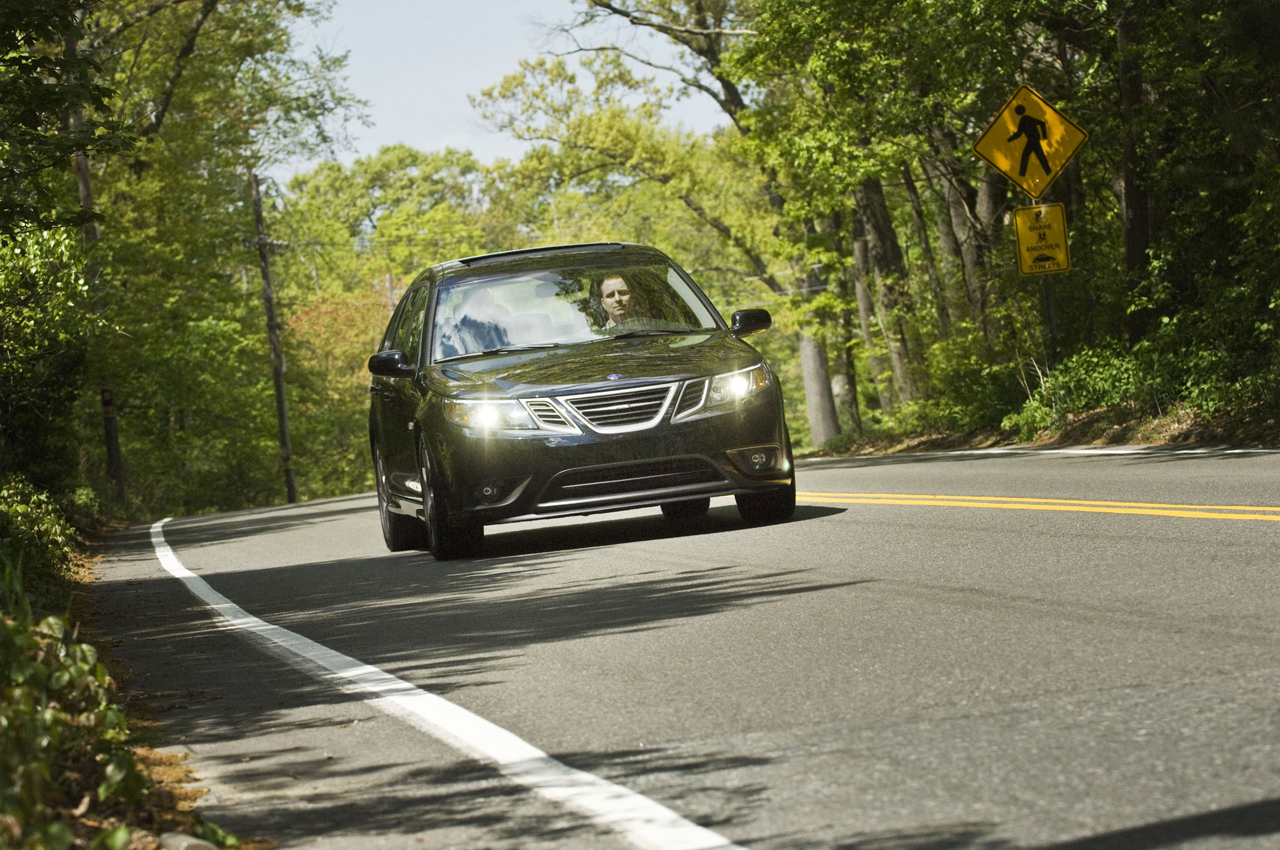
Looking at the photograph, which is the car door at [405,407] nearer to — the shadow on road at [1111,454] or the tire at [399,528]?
the tire at [399,528]

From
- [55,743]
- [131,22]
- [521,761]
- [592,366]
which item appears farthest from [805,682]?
[131,22]

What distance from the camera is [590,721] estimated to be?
4.93m

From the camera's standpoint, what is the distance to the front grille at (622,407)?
9867mm

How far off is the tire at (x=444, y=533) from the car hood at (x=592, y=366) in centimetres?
65

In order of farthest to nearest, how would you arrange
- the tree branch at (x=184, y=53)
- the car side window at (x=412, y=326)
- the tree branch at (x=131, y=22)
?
1. the tree branch at (x=184, y=53)
2. the tree branch at (x=131, y=22)
3. the car side window at (x=412, y=326)

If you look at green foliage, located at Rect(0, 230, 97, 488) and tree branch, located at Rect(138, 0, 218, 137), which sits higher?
tree branch, located at Rect(138, 0, 218, 137)

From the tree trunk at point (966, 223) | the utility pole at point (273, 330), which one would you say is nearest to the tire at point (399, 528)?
the tree trunk at point (966, 223)

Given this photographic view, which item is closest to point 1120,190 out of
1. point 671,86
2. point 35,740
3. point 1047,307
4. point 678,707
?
point 1047,307

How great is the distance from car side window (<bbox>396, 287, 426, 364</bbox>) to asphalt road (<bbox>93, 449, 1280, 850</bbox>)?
166 cm

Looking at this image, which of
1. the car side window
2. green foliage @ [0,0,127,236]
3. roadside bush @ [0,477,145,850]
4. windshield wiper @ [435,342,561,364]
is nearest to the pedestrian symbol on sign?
the car side window

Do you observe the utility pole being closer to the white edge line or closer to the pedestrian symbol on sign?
the pedestrian symbol on sign

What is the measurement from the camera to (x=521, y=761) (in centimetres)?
447

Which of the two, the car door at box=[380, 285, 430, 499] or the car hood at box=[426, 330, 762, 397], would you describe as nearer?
the car hood at box=[426, 330, 762, 397]

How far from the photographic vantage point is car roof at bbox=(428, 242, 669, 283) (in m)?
11.5
